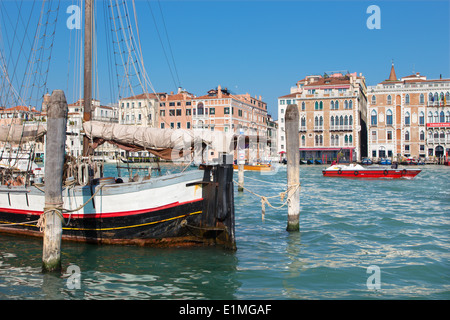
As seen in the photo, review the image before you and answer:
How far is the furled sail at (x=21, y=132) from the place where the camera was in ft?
40.1

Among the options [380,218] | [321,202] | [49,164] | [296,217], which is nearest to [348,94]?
[321,202]

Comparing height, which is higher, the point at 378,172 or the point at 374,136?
the point at 374,136

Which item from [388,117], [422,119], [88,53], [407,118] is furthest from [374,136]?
[88,53]

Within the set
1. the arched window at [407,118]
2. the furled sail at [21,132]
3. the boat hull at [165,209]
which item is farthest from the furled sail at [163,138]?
the arched window at [407,118]

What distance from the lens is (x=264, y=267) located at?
32.3 feet

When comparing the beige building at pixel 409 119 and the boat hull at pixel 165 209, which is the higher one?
the beige building at pixel 409 119

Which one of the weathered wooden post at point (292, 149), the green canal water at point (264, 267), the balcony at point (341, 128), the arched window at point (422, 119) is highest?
the arched window at point (422, 119)

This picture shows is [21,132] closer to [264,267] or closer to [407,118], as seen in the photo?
[264,267]

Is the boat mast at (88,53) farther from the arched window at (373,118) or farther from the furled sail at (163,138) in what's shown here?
the arched window at (373,118)

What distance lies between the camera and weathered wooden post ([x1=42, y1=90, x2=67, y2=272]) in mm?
8492

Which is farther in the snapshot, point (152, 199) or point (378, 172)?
point (378, 172)

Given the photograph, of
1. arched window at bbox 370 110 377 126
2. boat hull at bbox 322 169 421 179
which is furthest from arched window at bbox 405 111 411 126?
boat hull at bbox 322 169 421 179

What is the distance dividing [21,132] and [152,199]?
4.74 meters

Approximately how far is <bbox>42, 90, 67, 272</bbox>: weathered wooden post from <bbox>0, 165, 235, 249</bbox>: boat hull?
2.13 metres
